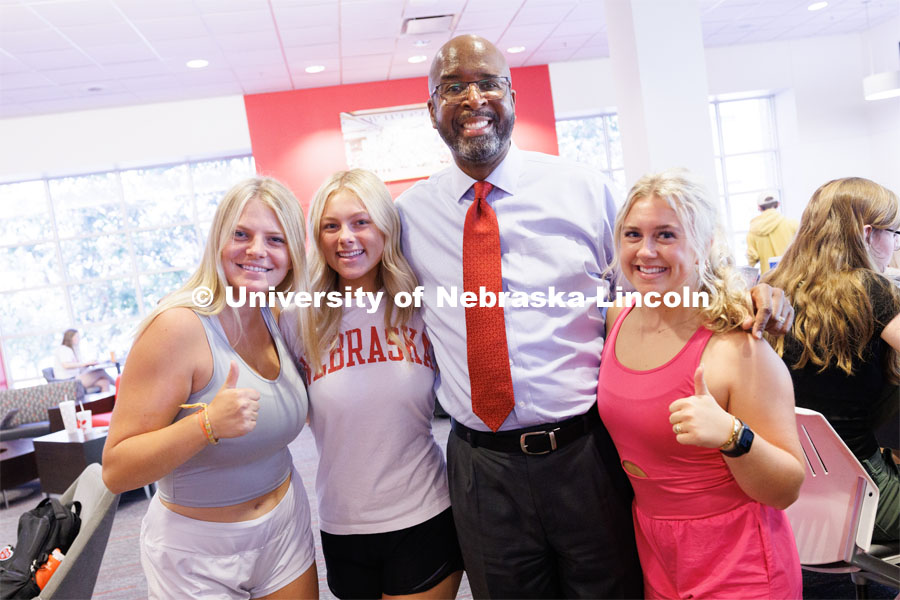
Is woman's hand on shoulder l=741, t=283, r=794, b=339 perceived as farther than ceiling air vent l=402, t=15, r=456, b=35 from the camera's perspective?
No

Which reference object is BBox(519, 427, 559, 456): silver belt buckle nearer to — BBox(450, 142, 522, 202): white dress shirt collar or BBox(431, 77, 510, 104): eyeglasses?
BBox(450, 142, 522, 202): white dress shirt collar

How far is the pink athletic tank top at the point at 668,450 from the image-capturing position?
1.39 metres

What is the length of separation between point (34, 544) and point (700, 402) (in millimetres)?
2022

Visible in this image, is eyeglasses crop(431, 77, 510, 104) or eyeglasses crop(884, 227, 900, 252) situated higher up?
eyeglasses crop(431, 77, 510, 104)

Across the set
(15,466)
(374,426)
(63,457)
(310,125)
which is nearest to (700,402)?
(374,426)

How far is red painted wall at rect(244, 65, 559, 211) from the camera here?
9.04m

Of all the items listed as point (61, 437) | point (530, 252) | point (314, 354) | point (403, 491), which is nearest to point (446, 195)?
point (530, 252)

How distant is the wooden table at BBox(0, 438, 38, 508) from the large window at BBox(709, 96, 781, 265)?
9.98 meters

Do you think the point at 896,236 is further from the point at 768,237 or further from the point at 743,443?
the point at 768,237

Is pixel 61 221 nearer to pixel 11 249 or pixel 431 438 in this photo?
pixel 11 249

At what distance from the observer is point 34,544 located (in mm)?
2057

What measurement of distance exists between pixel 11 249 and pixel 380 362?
10.2 meters

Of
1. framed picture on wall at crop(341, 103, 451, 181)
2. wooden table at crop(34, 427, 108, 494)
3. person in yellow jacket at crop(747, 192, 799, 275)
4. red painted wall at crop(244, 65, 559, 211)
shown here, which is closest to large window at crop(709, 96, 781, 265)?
red painted wall at crop(244, 65, 559, 211)

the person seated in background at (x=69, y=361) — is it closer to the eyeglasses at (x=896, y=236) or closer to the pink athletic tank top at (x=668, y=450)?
the pink athletic tank top at (x=668, y=450)
